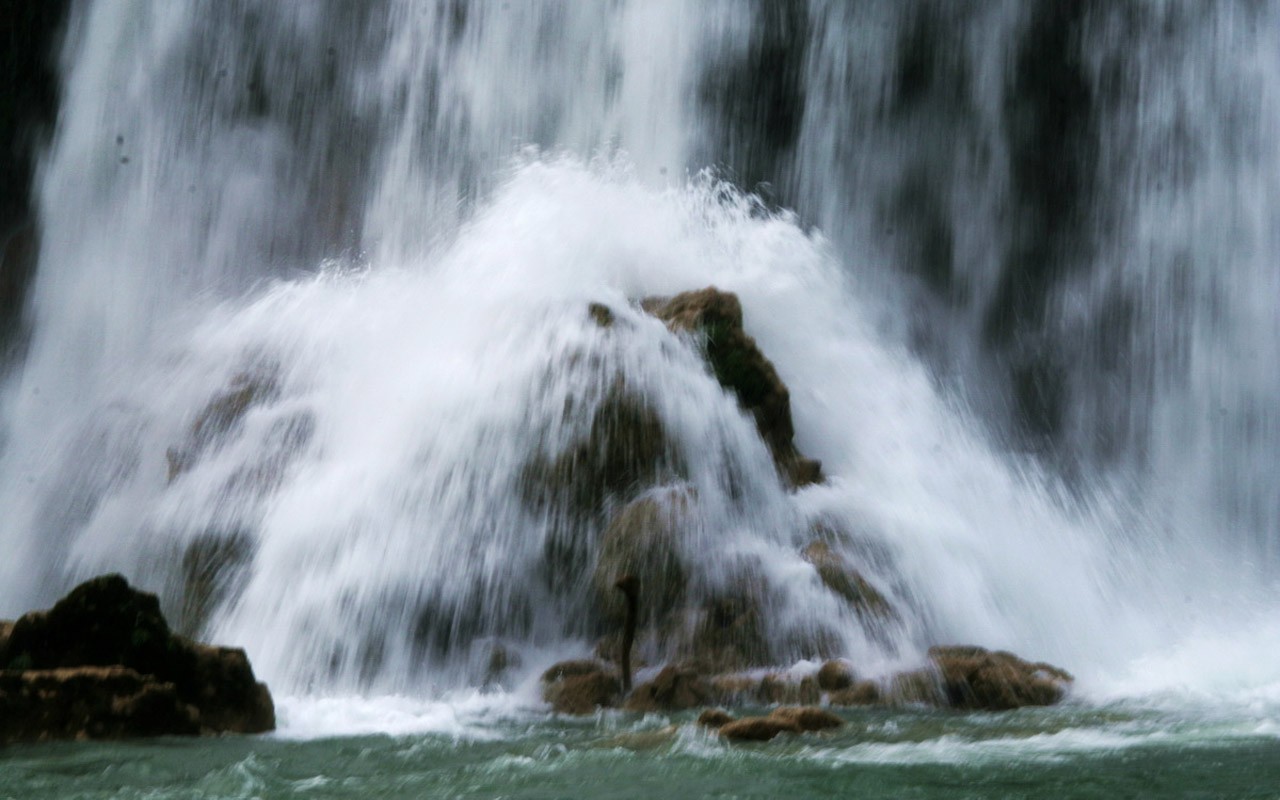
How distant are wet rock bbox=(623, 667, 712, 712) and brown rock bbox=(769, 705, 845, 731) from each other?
1.78m

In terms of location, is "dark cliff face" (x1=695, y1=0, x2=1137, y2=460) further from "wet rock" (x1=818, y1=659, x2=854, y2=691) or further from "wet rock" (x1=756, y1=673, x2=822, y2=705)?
"wet rock" (x1=756, y1=673, x2=822, y2=705)

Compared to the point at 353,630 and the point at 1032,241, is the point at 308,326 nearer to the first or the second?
the point at 353,630

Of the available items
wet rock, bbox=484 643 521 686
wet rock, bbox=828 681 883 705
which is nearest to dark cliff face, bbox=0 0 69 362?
wet rock, bbox=484 643 521 686

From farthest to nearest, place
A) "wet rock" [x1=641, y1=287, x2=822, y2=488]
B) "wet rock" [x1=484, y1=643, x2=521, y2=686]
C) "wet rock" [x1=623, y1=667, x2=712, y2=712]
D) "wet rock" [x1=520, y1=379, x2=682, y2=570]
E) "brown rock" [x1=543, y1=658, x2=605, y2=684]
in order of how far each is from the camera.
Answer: "wet rock" [x1=641, y1=287, x2=822, y2=488]
"wet rock" [x1=520, y1=379, x2=682, y2=570]
"wet rock" [x1=484, y1=643, x2=521, y2=686]
"brown rock" [x1=543, y1=658, x2=605, y2=684]
"wet rock" [x1=623, y1=667, x2=712, y2=712]

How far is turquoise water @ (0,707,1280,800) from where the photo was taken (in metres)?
5.84

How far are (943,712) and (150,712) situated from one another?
5733 millimetres

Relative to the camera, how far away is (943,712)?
920 cm

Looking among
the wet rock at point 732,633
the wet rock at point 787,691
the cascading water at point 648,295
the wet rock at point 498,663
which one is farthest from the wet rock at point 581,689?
the cascading water at point 648,295

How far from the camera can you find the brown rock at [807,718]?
760 cm

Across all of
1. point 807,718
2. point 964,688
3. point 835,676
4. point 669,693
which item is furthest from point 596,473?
point 807,718

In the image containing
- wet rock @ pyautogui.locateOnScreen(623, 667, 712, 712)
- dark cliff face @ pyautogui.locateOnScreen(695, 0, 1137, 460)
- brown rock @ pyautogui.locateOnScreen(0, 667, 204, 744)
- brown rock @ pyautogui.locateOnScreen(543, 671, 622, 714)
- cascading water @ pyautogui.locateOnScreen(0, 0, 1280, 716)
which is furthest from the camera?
dark cliff face @ pyautogui.locateOnScreen(695, 0, 1137, 460)

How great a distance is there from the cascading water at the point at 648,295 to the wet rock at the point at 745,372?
41 centimetres

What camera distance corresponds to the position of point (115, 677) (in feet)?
24.9

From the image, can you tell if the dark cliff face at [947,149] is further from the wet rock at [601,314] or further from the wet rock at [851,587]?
the wet rock at [851,587]
